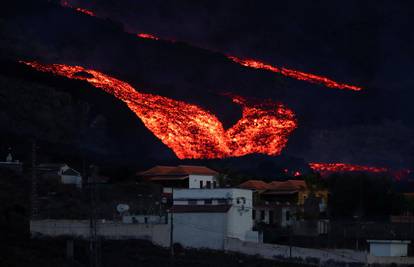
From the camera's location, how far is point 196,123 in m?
157

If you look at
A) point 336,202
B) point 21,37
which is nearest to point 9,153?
point 336,202

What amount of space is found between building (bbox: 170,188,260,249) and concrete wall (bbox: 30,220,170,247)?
174 centimetres

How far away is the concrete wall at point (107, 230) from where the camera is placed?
281 ft

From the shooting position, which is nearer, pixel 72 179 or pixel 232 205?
pixel 232 205

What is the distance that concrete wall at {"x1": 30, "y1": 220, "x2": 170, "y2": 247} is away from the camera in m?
85.7

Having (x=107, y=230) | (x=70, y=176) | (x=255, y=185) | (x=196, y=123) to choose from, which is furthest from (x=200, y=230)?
(x=196, y=123)

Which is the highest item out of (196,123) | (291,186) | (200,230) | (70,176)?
(196,123)

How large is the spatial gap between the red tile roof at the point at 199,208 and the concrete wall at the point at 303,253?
471 centimetres

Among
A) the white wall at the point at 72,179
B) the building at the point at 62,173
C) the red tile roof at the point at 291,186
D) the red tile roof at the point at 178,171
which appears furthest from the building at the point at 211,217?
the red tile roof at the point at 291,186

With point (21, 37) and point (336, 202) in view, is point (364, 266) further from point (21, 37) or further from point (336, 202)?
point (21, 37)

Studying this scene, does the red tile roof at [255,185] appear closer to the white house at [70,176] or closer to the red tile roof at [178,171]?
the red tile roof at [178,171]

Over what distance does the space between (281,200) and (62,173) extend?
23788mm

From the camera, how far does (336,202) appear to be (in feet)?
392

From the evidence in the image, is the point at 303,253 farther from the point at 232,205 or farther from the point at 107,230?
the point at 107,230
